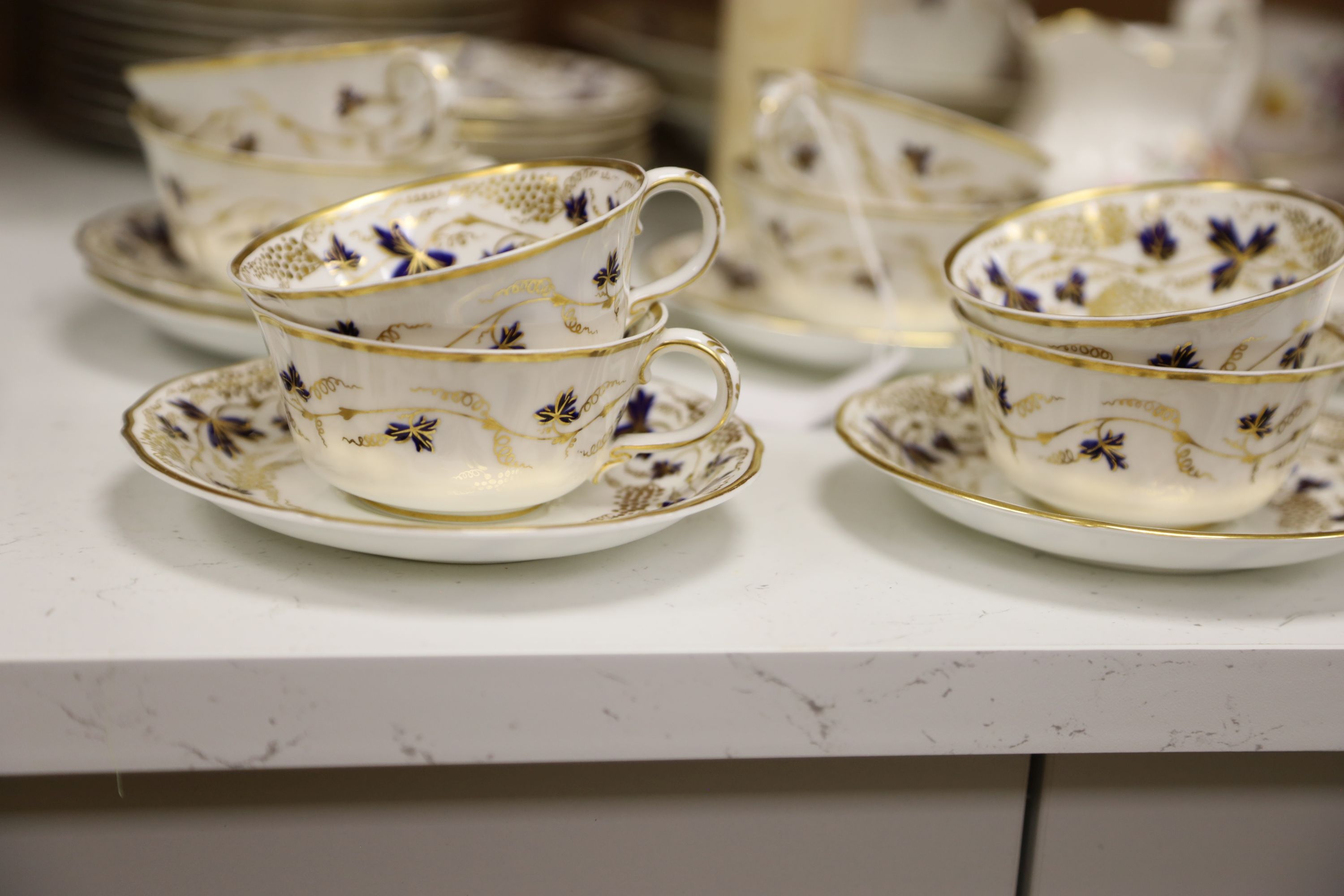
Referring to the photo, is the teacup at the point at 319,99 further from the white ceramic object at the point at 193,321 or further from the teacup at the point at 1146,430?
the teacup at the point at 1146,430

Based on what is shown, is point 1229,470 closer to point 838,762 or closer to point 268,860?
point 838,762

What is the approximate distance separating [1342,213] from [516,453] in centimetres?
43

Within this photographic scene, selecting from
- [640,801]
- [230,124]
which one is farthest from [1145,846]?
[230,124]

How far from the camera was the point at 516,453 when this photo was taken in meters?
0.52

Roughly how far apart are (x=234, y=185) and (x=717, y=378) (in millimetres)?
384

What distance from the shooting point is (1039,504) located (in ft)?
2.03

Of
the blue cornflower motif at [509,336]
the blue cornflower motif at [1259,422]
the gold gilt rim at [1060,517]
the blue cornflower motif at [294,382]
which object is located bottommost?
the gold gilt rim at [1060,517]

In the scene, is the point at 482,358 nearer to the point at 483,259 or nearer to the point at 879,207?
the point at 483,259

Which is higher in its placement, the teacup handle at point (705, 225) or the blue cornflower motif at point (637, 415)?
the teacup handle at point (705, 225)

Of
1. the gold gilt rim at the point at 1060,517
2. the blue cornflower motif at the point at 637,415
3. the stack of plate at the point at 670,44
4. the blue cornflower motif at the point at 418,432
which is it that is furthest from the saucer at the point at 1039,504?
the stack of plate at the point at 670,44

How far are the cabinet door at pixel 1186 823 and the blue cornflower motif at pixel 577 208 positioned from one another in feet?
1.12

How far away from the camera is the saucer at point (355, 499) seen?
0.49m

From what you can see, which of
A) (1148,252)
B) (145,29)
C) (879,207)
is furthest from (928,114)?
(145,29)

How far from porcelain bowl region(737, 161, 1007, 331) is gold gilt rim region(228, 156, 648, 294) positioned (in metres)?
0.25
